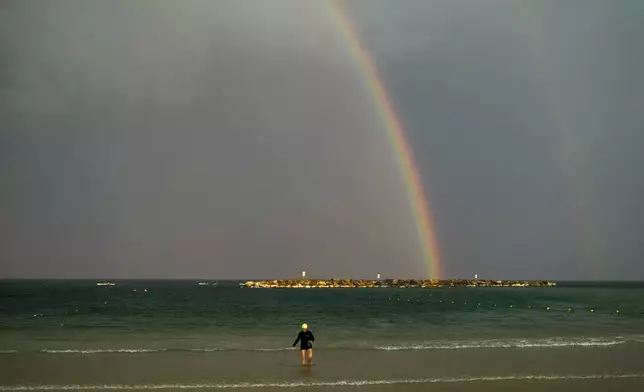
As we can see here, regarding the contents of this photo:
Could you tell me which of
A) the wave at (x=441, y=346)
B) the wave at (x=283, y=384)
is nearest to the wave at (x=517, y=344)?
the wave at (x=441, y=346)

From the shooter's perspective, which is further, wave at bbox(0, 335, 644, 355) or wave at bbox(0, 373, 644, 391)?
wave at bbox(0, 335, 644, 355)

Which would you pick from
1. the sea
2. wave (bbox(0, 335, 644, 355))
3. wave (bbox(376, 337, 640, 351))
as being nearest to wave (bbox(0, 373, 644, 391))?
the sea

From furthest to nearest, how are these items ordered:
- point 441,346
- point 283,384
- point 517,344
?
point 517,344
point 441,346
point 283,384

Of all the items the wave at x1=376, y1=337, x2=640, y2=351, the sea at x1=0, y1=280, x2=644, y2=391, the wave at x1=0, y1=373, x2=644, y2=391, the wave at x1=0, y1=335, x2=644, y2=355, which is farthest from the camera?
the wave at x1=376, y1=337, x2=640, y2=351

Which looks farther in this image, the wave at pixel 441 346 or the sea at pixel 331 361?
the wave at pixel 441 346

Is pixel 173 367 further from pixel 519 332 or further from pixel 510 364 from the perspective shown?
pixel 519 332

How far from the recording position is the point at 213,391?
1788 cm

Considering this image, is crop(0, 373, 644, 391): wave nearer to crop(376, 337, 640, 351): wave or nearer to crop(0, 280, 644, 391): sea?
crop(0, 280, 644, 391): sea

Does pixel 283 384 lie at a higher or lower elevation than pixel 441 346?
higher

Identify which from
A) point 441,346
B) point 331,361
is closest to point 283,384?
point 331,361

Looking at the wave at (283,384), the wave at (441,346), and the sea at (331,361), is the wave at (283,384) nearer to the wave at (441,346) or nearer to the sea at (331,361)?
the sea at (331,361)

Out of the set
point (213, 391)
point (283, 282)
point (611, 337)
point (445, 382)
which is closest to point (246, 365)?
point (213, 391)

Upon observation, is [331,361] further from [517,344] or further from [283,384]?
[517,344]

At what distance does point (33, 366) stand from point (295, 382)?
11061 mm
